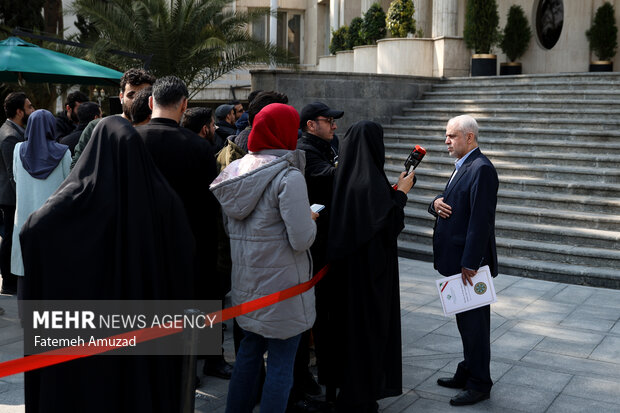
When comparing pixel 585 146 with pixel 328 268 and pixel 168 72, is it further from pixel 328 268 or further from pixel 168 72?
pixel 168 72

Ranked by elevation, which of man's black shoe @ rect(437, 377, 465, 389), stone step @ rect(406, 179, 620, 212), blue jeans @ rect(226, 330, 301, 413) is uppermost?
stone step @ rect(406, 179, 620, 212)

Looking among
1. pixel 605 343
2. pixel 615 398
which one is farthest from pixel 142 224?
pixel 605 343

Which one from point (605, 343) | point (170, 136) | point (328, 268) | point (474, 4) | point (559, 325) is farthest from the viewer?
point (474, 4)

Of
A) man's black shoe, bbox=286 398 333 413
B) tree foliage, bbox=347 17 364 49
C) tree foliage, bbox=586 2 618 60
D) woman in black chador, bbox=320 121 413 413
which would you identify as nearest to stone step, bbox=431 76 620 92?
tree foliage, bbox=586 2 618 60

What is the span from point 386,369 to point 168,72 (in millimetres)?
12216

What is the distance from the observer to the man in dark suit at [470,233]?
4348 mm

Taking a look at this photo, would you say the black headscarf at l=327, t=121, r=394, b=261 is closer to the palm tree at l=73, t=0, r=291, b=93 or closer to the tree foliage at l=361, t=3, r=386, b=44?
the palm tree at l=73, t=0, r=291, b=93

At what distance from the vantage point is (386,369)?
165 inches

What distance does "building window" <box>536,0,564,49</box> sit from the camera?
59.6 ft

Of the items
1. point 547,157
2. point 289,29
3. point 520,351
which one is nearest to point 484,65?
point 547,157

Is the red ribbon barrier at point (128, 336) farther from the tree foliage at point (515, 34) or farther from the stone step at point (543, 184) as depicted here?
the tree foliage at point (515, 34)

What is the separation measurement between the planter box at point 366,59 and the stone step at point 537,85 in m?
4.68

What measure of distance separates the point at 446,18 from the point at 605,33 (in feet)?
12.6

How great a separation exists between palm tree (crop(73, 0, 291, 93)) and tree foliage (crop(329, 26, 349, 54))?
770 centimetres
